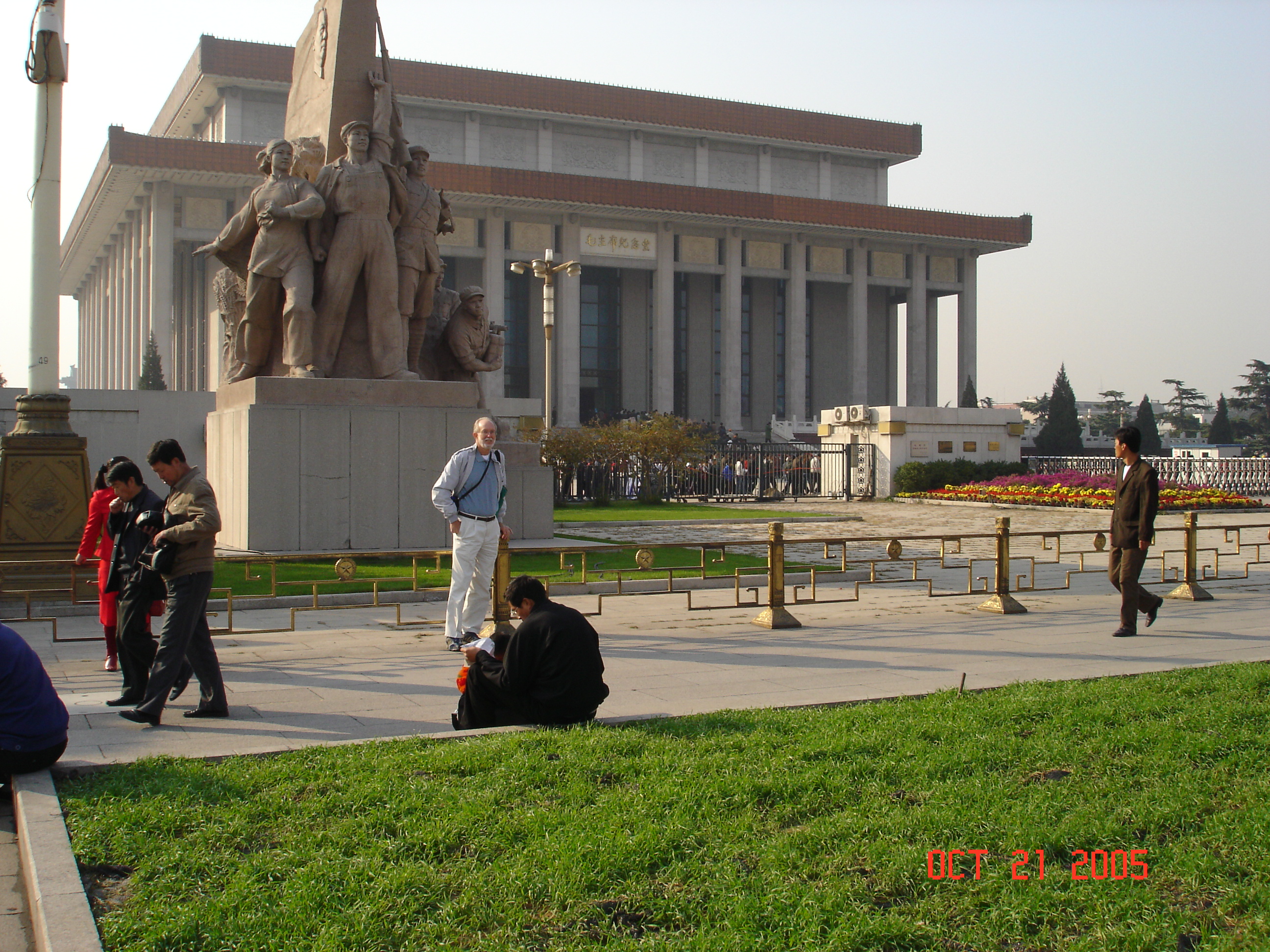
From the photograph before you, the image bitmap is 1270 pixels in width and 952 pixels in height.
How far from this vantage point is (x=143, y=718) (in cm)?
550

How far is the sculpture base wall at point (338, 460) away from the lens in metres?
11.9

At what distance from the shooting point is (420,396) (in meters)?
12.7

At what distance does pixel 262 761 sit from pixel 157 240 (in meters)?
42.0

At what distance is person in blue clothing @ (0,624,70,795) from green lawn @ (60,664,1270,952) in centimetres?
22

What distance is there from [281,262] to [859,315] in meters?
44.4

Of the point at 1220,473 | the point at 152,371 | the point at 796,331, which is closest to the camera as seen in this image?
the point at 1220,473

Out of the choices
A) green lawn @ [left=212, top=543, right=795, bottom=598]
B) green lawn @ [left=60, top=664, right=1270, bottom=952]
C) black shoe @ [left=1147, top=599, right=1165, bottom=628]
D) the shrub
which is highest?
the shrub

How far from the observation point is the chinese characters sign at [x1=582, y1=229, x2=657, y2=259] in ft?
160

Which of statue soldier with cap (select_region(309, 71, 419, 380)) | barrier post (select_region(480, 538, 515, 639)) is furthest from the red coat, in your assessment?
statue soldier with cap (select_region(309, 71, 419, 380))

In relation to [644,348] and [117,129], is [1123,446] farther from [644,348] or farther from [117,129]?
[644,348]

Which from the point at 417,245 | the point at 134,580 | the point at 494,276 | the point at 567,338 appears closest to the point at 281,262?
the point at 417,245

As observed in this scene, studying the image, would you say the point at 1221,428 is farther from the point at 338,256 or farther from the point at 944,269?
the point at 338,256

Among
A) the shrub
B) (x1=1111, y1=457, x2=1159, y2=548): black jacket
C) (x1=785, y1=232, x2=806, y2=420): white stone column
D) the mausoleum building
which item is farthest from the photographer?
(x1=785, y1=232, x2=806, y2=420): white stone column

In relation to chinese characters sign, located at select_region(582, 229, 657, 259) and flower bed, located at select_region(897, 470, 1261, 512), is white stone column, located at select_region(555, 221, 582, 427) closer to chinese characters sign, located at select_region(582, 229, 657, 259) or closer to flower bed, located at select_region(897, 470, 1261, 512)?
chinese characters sign, located at select_region(582, 229, 657, 259)
